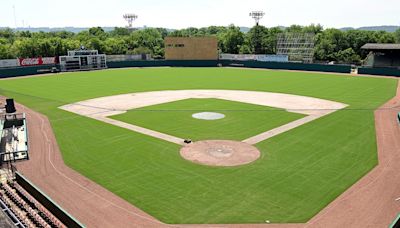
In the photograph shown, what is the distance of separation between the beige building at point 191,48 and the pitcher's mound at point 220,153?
65722 mm

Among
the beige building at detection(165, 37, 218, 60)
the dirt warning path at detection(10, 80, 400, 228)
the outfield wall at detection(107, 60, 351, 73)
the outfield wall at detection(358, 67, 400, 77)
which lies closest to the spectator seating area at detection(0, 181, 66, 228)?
the dirt warning path at detection(10, 80, 400, 228)

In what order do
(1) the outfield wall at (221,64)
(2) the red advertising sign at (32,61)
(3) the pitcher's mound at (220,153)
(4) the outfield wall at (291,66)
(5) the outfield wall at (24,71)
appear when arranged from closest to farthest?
(3) the pitcher's mound at (220,153)
(5) the outfield wall at (24,71)
(4) the outfield wall at (291,66)
(2) the red advertising sign at (32,61)
(1) the outfield wall at (221,64)

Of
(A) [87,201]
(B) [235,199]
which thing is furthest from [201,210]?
(A) [87,201]

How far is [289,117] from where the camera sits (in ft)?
107

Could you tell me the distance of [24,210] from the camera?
612 inches

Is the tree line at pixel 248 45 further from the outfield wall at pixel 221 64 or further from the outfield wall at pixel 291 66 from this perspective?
the outfield wall at pixel 291 66

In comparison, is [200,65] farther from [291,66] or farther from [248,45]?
[248,45]

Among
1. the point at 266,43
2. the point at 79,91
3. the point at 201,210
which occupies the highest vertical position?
the point at 266,43

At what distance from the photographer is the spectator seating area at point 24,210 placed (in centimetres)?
1423

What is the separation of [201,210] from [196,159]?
21.0ft

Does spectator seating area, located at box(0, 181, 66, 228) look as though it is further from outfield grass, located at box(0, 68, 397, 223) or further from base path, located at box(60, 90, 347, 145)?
base path, located at box(60, 90, 347, 145)

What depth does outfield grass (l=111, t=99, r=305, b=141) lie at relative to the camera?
27766 millimetres

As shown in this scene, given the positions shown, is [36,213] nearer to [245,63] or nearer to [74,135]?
[74,135]

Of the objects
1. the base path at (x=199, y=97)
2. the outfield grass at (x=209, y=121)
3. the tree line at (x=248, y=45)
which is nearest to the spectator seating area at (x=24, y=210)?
the base path at (x=199, y=97)
